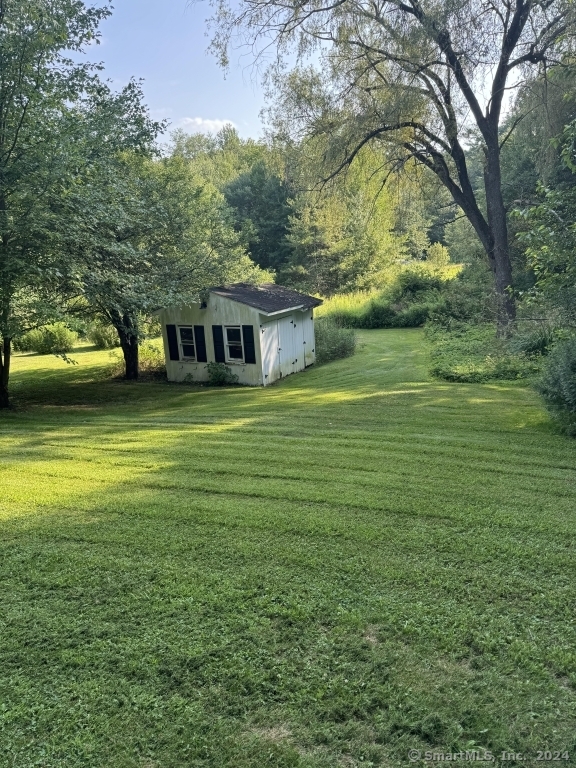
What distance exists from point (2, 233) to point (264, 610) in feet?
23.0

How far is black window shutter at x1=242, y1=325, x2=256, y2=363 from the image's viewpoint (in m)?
12.9

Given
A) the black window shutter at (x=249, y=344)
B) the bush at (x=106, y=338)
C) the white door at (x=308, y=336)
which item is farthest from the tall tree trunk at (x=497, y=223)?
the bush at (x=106, y=338)

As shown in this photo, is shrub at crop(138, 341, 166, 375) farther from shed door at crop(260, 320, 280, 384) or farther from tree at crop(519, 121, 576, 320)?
tree at crop(519, 121, 576, 320)

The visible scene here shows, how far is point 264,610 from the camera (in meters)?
2.79

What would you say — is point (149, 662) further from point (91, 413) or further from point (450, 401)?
point (91, 413)

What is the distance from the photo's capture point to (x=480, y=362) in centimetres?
1236

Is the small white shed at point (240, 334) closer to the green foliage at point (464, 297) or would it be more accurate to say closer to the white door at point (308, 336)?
the white door at point (308, 336)

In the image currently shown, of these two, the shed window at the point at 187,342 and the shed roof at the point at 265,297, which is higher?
the shed roof at the point at 265,297

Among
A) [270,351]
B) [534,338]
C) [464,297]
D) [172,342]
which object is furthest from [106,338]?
[534,338]

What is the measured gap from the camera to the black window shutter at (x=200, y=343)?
1377 cm

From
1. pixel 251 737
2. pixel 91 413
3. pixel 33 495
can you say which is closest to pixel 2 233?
pixel 91 413

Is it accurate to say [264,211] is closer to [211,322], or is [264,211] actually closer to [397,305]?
[397,305]

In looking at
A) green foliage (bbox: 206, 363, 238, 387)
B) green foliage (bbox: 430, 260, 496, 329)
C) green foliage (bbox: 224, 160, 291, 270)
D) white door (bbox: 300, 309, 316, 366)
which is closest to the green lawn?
green foliage (bbox: 206, 363, 238, 387)

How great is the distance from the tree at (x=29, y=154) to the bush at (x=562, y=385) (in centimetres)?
731
